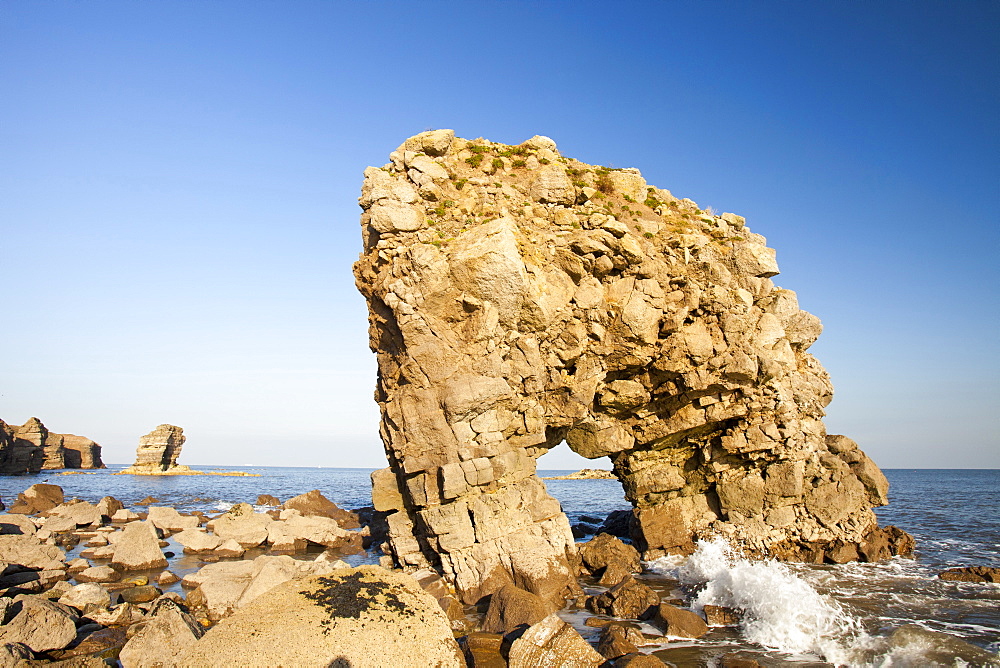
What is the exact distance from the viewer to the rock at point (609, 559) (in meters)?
18.8

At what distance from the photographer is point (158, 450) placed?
9700 centimetres

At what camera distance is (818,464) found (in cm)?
2155

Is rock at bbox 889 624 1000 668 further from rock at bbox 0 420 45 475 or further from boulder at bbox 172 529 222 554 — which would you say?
rock at bbox 0 420 45 475

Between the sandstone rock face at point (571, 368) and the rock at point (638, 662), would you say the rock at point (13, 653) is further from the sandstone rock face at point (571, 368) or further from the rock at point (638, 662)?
the rock at point (638, 662)

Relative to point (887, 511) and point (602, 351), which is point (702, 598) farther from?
point (887, 511)

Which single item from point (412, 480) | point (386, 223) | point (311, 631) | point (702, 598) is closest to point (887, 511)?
point (702, 598)

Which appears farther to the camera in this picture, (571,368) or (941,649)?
(571,368)

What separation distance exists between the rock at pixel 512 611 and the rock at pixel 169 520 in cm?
2046

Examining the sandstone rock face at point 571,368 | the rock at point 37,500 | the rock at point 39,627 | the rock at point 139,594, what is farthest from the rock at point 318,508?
the rock at point 39,627

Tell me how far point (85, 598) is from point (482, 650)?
37.0ft

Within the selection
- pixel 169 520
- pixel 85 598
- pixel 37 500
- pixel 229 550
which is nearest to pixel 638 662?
pixel 85 598

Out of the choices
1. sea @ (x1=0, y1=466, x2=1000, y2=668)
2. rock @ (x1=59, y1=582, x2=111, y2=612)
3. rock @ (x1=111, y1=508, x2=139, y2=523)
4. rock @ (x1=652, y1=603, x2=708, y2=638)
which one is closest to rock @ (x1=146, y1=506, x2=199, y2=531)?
rock @ (x1=111, y1=508, x2=139, y2=523)

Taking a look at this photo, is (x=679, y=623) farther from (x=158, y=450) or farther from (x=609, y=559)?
(x=158, y=450)

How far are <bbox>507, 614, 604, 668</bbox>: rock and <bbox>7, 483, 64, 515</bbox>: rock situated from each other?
38.0m
